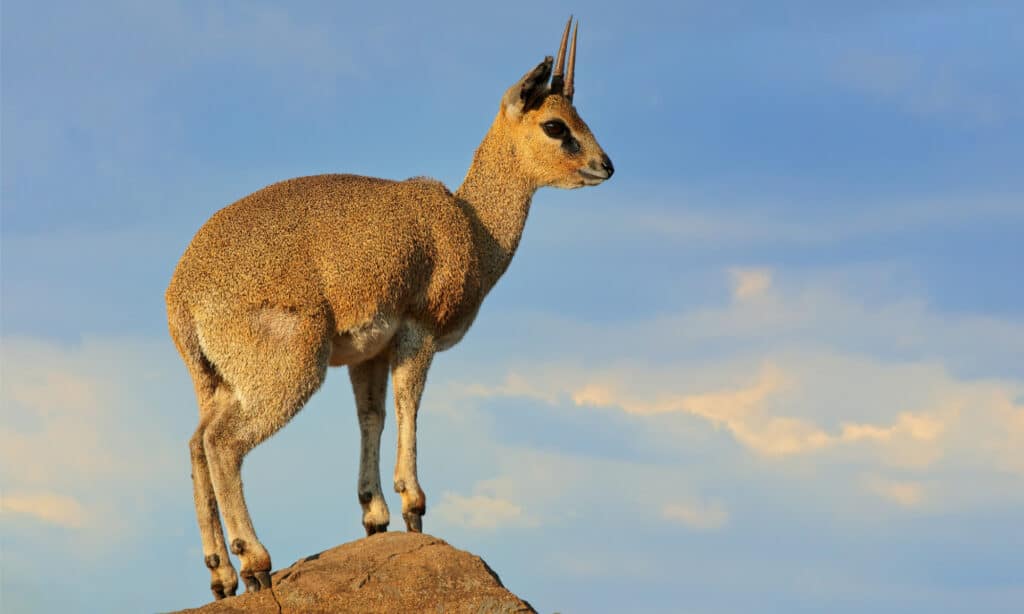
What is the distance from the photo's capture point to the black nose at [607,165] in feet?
51.9

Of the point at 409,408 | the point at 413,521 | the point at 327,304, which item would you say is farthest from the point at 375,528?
the point at 327,304

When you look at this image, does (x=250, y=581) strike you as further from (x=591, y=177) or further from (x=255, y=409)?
(x=591, y=177)

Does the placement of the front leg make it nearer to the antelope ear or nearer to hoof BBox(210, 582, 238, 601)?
hoof BBox(210, 582, 238, 601)

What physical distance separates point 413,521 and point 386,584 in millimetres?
1367

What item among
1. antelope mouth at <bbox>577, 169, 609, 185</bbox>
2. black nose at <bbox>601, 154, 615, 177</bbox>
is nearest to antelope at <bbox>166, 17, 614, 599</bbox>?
antelope mouth at <bbox>577, 169, 609, 185</bbox>

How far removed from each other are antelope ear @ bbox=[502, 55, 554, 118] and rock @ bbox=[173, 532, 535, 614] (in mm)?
5438

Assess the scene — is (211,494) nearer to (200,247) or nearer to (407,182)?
(200,247)

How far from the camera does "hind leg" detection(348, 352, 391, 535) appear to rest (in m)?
14.7

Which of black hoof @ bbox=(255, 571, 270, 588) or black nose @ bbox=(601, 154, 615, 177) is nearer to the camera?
black hoof @ bbox=(255, 571, 270, 588)

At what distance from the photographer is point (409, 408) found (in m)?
14.2

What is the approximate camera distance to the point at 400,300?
45.6 feet

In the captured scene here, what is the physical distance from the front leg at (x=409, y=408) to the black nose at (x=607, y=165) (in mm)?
3304

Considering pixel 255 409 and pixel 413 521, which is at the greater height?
pixel 255 409

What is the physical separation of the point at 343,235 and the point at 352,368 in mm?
1938
